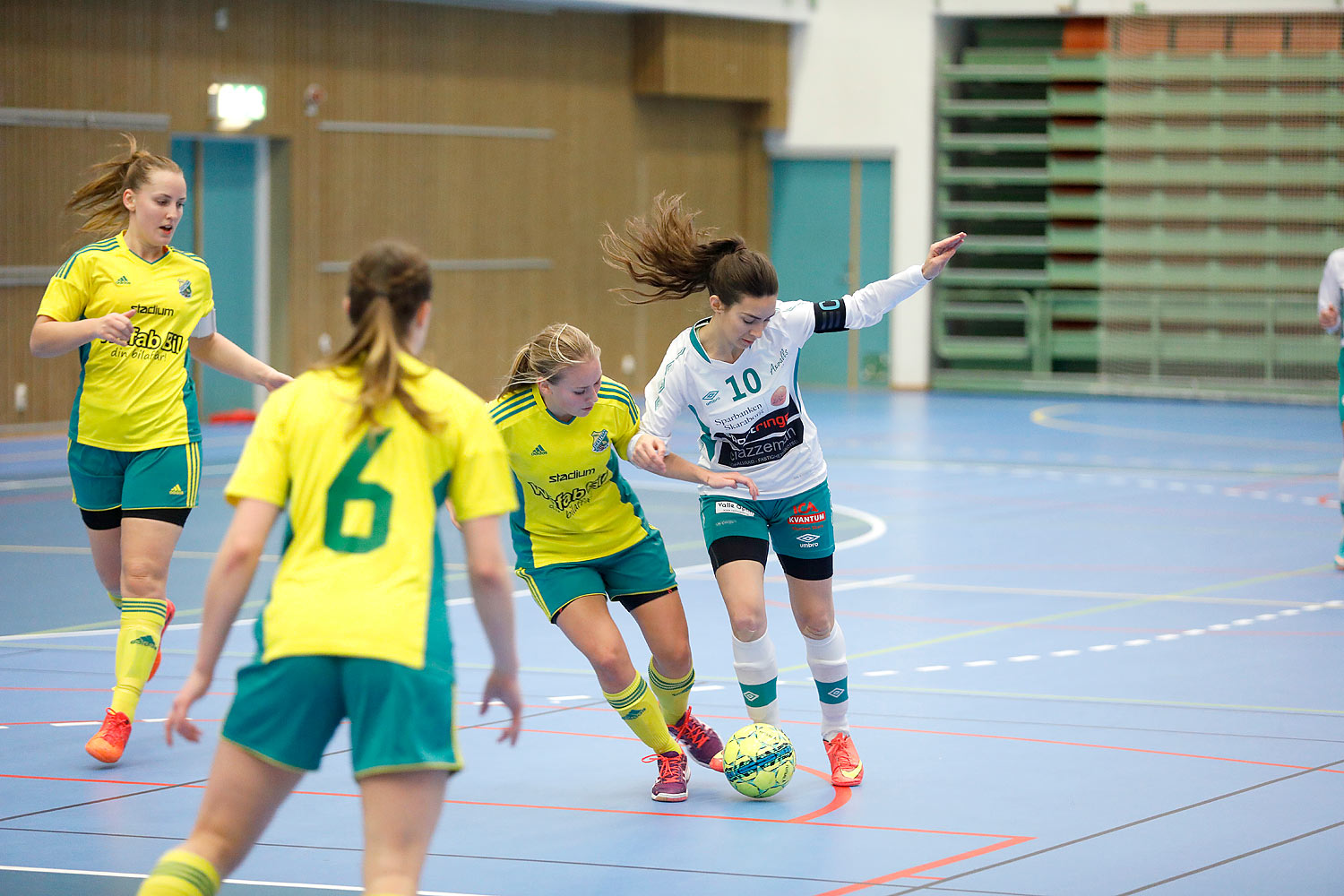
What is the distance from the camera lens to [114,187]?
19.9 feet

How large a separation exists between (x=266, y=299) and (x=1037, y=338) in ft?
33.1

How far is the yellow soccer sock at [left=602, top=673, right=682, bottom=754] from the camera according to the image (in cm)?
528

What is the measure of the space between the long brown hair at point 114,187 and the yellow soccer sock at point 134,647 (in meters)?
1.36

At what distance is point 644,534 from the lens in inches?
213

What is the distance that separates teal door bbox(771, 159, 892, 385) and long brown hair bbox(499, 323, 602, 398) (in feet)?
58.4

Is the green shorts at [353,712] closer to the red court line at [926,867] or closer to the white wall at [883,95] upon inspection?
the red court line at [926,867]

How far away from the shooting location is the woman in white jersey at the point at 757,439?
5410 mm

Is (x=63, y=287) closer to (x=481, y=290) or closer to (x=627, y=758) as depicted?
(x=627, y=758)

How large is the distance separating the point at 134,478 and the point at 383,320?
302cm

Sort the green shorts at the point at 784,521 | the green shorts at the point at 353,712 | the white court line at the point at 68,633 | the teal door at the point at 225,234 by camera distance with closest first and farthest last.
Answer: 1. the green shorts at the point at 353,712
2. the green shorts at the point at 784,521
3. the white court line at the point at 68,633
4. the teal door at the point at 225,234

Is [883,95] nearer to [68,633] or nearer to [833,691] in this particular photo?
[68,633]

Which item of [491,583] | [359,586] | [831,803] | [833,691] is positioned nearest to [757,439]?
[833,691]

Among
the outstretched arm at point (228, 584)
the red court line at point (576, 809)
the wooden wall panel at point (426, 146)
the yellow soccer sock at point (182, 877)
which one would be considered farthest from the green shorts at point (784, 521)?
the wooden wall panel at point (426, 146)

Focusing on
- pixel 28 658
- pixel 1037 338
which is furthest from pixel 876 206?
pixel 28 658
